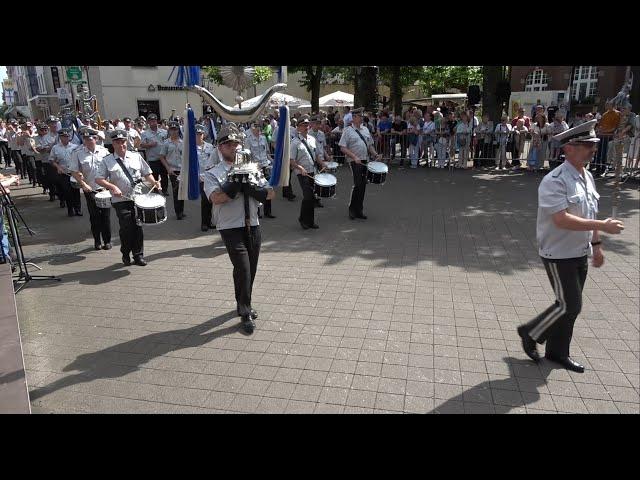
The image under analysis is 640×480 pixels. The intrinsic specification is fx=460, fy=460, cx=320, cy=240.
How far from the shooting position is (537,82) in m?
37.7

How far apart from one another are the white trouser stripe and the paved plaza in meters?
0.42

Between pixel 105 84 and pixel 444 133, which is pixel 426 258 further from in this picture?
pixel 105 84

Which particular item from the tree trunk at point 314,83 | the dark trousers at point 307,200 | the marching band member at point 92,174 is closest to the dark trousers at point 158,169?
the marching band member at point 92,174

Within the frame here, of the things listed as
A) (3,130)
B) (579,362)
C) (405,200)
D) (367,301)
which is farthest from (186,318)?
(3,130)

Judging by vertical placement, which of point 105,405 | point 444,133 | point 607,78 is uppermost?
point 607,78

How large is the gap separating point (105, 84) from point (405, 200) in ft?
115

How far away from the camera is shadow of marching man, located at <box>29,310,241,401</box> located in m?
4.32

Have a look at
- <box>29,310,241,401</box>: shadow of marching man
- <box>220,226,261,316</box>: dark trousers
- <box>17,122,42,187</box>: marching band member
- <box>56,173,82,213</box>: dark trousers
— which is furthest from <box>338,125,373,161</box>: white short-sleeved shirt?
<box>17,122,42,187</box>: marching band member

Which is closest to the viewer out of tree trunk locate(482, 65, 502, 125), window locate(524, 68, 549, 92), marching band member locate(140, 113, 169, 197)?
marching band member locate(140, 113, 169, 197)

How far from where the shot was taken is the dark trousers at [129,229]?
24.1 feet

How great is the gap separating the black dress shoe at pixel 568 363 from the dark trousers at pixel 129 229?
610 cm

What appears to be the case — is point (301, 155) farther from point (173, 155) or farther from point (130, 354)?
point (130, 354)

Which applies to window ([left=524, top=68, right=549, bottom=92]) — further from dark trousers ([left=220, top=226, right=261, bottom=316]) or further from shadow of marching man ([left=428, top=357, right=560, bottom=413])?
shadow of marching man ([left=428, top=357, right=560, bottom=413])

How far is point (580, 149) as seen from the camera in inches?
150
